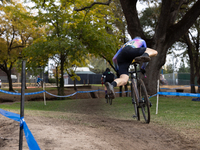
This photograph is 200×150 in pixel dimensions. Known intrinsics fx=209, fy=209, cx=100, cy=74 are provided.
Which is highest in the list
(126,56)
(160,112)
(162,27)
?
(162,27)

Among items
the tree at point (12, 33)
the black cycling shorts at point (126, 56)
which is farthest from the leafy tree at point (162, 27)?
the tree at point (12, 33)

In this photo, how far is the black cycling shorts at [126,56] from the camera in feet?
17.7

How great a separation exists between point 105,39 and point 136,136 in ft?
46.6

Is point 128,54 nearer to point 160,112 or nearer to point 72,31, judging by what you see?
point 160,112

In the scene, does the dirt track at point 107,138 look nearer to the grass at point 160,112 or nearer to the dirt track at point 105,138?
the dirt track at point 105,138

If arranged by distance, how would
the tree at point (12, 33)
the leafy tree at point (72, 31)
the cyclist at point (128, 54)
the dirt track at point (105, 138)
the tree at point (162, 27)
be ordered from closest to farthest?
the dirt track at point (105, 138), the cyclist at point (128, 54), the tree at point (162, 27), the leafy tree at point (72, 31), the tree at point (12, 33)

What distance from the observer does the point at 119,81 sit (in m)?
5.07

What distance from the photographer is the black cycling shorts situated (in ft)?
17.7

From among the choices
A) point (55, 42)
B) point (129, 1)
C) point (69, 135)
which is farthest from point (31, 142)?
point (55, 42)

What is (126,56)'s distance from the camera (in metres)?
5.45

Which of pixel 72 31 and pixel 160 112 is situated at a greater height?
pixel 72 31

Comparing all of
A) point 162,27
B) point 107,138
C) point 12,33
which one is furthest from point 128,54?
point 12,33

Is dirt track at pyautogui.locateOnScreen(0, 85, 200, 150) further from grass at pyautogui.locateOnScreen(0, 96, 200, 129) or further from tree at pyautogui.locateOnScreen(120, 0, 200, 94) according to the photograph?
tree at pyautogui.locateOnScreen(120, 0, 200, 94)

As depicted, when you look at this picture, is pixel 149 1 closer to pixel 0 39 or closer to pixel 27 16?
pixel 27 16
